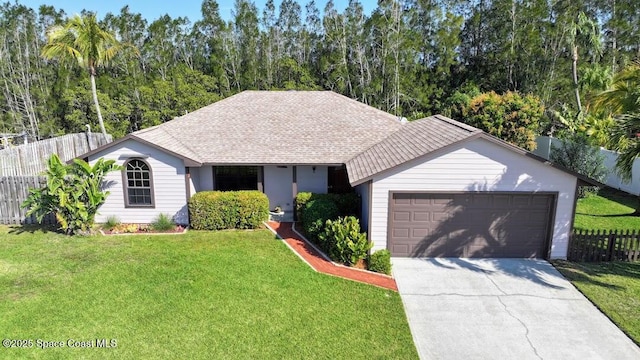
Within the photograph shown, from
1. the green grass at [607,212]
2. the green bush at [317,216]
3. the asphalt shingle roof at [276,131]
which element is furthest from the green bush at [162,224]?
the green grass at [607,212]

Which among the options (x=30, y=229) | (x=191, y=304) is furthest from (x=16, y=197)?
(x=191, y=304)

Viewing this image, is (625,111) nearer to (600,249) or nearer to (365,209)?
(600,249)

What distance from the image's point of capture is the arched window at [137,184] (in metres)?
14.7

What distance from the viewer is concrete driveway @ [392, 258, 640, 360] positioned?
7785 millimetres

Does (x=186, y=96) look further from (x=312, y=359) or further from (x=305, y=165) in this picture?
(x=312, y=359)

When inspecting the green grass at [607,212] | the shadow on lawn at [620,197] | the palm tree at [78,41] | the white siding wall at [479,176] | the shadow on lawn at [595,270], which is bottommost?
the shadow on lawn at [595,270]

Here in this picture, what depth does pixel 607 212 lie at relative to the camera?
16.8 meters

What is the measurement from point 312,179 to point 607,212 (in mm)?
12914

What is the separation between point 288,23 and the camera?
4866 cm

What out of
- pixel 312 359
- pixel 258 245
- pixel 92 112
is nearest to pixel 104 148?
pixel 258 245

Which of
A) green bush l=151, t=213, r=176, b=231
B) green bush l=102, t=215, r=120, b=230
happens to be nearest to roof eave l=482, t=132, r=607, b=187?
green bush l=151, t=213, r=176, b=231

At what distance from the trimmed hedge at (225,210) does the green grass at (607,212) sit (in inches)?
485

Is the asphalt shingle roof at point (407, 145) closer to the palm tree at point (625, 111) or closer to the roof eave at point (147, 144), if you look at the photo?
the palm tree at point (625, 111)

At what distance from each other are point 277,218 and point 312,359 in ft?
29.7
